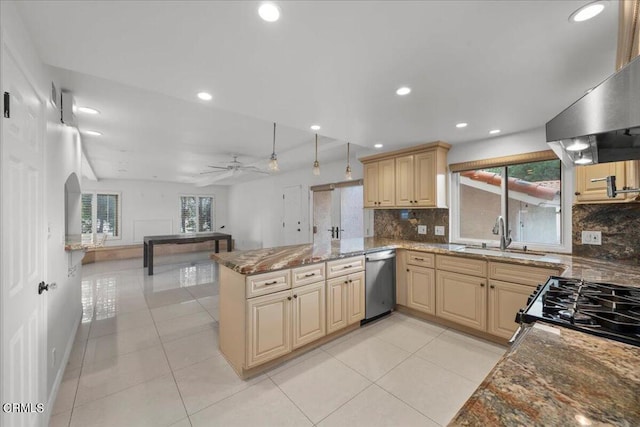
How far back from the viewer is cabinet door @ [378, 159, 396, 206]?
151 inches

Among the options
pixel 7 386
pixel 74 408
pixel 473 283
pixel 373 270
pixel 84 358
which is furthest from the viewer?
pixel 373 270

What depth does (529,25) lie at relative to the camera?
1.34 m

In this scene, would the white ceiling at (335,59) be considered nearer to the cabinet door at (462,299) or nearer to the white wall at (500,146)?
the white wall at (500,146)

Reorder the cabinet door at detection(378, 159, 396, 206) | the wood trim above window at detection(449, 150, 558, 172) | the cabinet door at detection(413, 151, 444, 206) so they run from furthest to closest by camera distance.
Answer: the cabinet door at detection(378, 159, 396, 206) → the cabinet door at detection(413, 151, 444, 206) → the wood trim above window at detection(449, 150, 558, 172)

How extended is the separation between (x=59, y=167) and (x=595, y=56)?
153 inches

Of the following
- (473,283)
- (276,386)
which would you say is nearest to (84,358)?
(276,386)

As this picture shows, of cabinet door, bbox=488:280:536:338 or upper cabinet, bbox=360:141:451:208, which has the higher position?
upper cabinet, bbox=360:141:451:208

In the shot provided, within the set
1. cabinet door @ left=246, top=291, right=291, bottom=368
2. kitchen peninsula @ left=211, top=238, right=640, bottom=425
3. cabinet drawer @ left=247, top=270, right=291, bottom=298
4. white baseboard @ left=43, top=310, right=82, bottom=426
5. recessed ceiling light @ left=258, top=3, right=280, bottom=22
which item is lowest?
white baseboard @ left=43, top=310, right=82, bottom=426

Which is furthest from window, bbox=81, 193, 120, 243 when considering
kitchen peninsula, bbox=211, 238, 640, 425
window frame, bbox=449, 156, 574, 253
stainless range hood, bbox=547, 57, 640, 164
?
stainless range hood, bbox=547, 57, 640, 164

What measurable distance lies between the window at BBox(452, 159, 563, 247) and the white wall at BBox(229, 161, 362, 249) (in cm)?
180

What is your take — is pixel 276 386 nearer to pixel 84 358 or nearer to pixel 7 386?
pixel 7 386

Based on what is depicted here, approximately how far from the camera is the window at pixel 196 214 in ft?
29.7

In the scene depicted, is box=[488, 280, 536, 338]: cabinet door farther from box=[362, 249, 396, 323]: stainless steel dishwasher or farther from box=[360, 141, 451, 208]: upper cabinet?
box=[360, 141, 451, 208]: upper cabinet

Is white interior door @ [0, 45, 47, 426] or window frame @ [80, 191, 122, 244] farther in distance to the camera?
window frame @ [80, 191, 122, 244]
